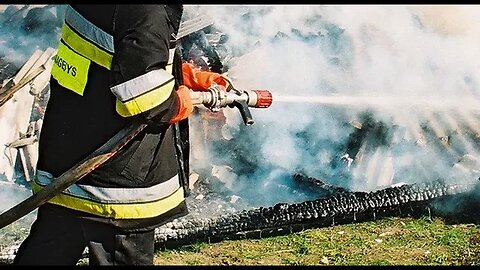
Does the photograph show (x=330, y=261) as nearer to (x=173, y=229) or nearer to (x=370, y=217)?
(x=370, y=217)

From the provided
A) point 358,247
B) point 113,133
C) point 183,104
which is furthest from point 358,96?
point 113,133

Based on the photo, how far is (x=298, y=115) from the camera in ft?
14.8

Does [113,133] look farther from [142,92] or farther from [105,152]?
[142,92]

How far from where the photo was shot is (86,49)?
2684 mm

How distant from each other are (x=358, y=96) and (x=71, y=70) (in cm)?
213

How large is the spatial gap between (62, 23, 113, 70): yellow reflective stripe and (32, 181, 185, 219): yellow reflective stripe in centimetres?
47

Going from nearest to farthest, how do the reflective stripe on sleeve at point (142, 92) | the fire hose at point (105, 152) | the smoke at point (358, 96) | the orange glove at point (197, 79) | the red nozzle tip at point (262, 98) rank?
the reflective stripe on sleeve at point (142, 92) < the fire hose at point (105, 152) < the orange glove at point (197, 79) < the red nozzle tip at point (262, 98) < the smoke at point (358, 96)

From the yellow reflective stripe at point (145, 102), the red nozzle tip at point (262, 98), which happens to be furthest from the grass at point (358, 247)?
the yellow reflective stripe at point (145, 102)

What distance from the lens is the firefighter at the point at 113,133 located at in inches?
99.9

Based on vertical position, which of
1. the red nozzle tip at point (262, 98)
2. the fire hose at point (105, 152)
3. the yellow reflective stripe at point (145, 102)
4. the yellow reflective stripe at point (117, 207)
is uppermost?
the yellow reflective stripe at point (145, 102)

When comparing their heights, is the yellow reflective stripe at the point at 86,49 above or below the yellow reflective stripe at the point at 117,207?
above

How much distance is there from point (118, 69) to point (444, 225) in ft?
7.59

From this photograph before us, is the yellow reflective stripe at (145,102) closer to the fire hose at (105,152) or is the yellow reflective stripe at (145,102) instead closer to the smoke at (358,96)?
the fire hose at (105,152)
